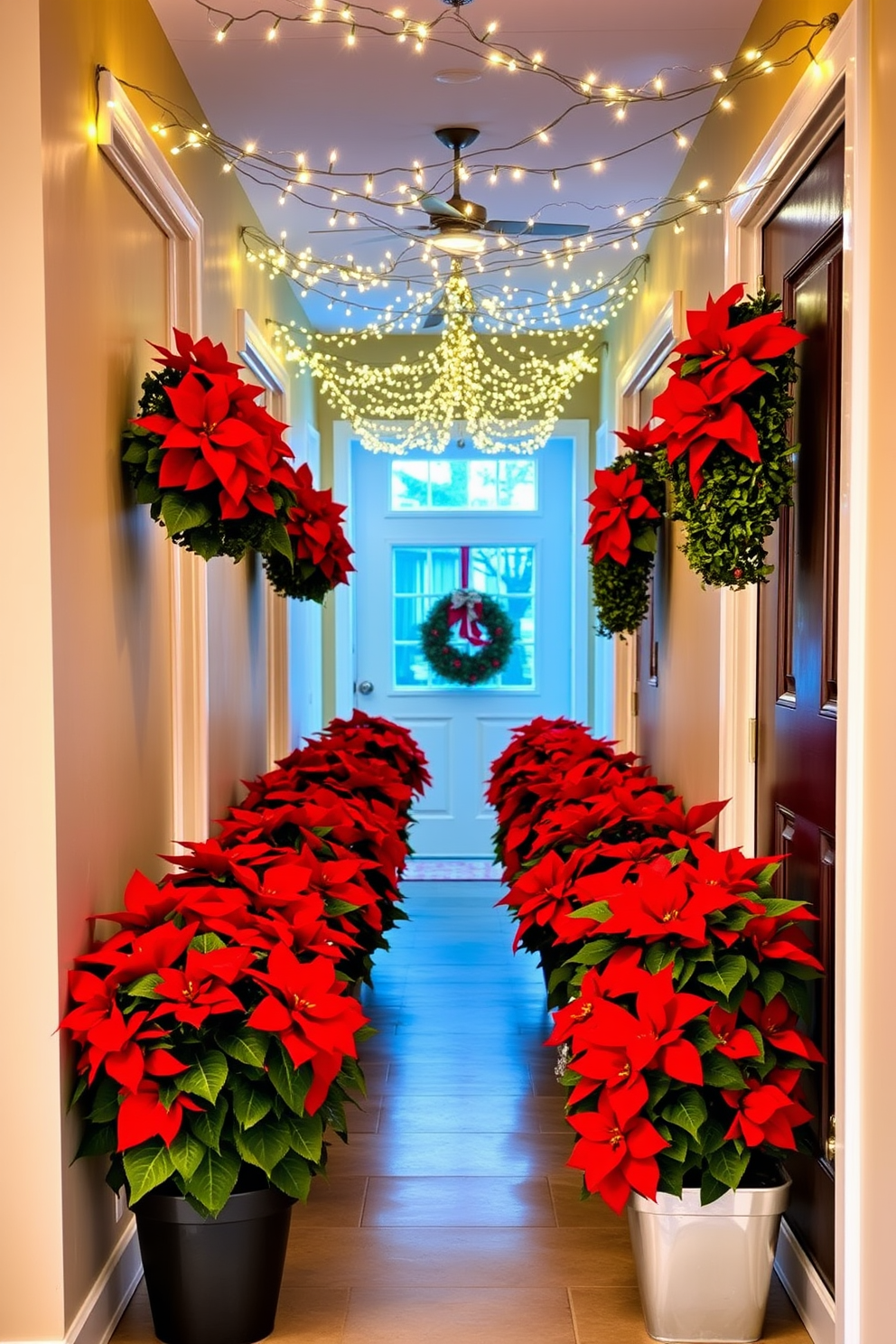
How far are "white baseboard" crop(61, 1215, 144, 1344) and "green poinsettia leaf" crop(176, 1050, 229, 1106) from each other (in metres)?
0.47

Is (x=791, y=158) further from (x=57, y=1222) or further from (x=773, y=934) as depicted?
(x=57, y=1222)

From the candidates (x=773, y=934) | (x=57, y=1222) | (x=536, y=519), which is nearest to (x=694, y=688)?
(x=773, y=934)

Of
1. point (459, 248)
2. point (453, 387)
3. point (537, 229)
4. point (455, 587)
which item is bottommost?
point (455, 587)

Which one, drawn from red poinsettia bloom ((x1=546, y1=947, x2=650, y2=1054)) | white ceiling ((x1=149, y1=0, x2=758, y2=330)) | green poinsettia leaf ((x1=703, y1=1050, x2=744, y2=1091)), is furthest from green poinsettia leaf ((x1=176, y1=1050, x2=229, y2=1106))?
white ceiling ((x1=149, y1=0, x2=758, y2=330))

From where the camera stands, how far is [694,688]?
13.0 ft

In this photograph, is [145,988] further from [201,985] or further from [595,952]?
[595,952]

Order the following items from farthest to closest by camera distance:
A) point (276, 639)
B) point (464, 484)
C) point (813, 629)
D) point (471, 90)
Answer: point (464, 484) < point (276, 639) < point (471, 90) < point (813, 629)

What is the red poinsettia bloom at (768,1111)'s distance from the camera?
2344 millimetres

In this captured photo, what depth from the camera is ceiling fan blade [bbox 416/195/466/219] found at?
3.84 meters

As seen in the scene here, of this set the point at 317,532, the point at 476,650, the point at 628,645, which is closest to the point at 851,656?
the point at 317,532

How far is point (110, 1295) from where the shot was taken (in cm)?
260

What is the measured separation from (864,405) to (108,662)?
1.50m

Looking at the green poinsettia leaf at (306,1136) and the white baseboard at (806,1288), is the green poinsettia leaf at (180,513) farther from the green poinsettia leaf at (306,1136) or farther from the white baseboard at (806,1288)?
the white baseboard at (806,1288)

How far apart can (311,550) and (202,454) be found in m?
1.54
